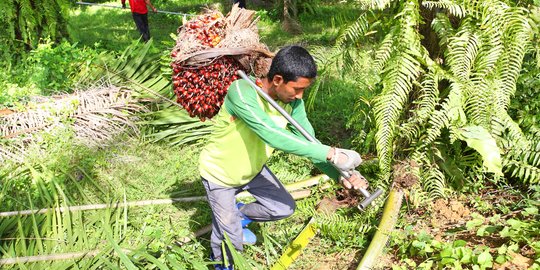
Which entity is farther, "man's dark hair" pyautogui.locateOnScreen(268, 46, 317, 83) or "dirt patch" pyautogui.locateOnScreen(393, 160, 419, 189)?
"dirt patch" pyautogui.locateOnScreen(393, 160, 419, 189)

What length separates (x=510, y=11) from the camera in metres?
3.16

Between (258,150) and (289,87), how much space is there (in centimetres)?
55

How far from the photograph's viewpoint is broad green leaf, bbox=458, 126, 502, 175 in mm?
3203

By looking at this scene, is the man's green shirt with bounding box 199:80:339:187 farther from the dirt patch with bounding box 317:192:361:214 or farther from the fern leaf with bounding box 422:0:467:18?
the fern leaf with bounding box 422:0:467:18

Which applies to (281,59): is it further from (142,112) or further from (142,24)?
(142,24)

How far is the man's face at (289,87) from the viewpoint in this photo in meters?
2.61

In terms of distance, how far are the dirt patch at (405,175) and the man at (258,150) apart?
0.84 meters

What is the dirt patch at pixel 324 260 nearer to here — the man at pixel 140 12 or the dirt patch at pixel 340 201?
the dirt patch at pixel 340 201

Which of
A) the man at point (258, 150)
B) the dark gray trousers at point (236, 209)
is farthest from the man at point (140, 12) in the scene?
the dark gray trousers at point (236, 209)

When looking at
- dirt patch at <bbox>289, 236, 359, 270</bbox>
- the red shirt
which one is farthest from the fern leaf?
the red shirt

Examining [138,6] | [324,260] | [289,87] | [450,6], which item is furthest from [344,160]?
[138,6]

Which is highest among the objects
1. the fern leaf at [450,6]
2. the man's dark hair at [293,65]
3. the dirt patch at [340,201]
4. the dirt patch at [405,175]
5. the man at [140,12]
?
the fern leaf at [450,6]

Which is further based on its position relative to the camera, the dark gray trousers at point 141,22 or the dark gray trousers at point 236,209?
the dark gray trousers at point 141,22

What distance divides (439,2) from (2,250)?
10.8 feet
